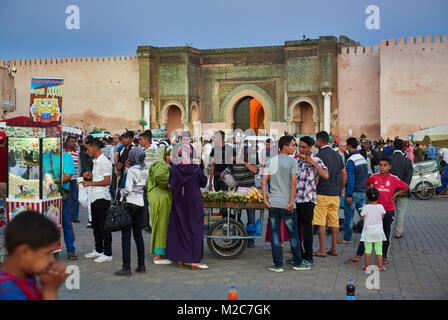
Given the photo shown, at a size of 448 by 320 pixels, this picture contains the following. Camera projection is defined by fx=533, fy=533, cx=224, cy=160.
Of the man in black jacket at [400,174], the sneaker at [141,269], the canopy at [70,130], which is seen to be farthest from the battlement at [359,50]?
the sneaker at [141,269]

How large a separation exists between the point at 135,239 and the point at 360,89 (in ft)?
83.0

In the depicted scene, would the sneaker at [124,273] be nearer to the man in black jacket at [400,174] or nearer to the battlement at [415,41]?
the man in black jacket at [400,174]

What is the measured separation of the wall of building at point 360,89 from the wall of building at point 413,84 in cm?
114

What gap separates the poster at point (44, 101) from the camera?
6.37m

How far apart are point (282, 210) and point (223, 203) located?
941mm

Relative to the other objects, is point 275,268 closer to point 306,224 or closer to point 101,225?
point 306,224

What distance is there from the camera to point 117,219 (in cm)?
593

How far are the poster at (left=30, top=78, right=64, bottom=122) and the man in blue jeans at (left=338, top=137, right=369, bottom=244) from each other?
434cm

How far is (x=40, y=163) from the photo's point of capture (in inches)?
249

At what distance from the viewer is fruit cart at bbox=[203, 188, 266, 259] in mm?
6758

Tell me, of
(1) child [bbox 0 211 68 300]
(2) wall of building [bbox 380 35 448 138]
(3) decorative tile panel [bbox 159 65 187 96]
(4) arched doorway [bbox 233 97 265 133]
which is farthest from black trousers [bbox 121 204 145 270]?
(4) arched doorway [bbox 233 97 265 133]

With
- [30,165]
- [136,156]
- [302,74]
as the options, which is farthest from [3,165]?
[302,74]
